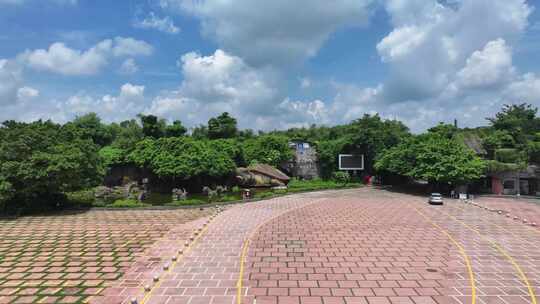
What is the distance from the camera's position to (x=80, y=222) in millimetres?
17578

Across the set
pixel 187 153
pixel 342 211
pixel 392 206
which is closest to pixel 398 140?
pixel 392 206

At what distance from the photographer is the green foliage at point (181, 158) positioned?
25.4 meters

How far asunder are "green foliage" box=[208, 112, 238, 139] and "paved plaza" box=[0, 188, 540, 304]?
25170 mm

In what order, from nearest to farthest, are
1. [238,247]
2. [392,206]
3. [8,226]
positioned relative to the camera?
1. [238,247]
2. [8,226]
3. [392,206]

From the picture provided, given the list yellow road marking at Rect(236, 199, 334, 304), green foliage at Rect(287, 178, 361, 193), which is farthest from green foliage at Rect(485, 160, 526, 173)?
yellow road marking at Rect(236, 199, 334, 304)

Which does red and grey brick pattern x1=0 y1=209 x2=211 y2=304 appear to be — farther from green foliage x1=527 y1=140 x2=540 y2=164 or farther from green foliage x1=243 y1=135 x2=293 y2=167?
green foliage x1=527 y1=140 x2=540 y2=164

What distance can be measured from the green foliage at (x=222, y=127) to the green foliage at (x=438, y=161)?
22.1 metres

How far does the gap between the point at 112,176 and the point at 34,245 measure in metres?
19.0

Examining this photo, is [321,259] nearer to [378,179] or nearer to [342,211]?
[342,211]

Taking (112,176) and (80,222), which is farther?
(112,176)

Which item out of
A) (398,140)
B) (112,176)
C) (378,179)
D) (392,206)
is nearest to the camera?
(392,206)

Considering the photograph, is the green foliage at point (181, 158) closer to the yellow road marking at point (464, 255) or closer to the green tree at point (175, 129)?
the green tree at point (175, 129)

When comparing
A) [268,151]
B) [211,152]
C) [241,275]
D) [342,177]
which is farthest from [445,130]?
[241,275]

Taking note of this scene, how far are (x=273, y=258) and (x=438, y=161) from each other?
71.0 ft
